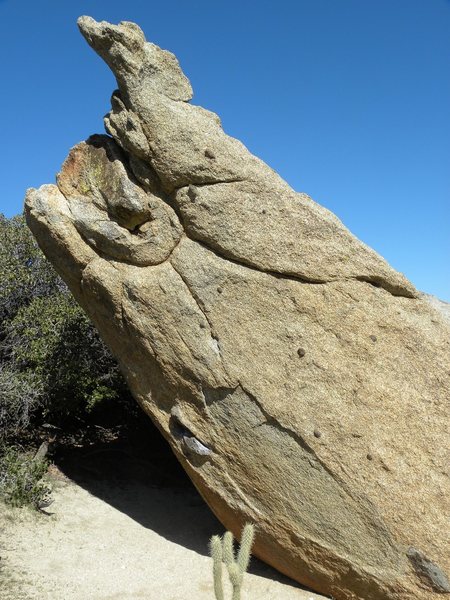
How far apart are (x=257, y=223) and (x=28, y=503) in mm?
4771

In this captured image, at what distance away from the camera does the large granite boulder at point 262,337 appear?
6.10m

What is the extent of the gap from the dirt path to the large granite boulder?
0.71 metres

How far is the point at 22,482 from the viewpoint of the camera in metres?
8.06

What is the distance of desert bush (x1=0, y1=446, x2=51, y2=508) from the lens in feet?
26.2

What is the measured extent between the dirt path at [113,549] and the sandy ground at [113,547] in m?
0.01

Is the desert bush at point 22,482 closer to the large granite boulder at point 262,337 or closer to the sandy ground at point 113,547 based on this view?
the sandy ground at point 113,547

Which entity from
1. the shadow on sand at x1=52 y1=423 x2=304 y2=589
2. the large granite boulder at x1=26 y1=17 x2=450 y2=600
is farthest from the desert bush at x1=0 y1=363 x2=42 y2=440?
the large granite boulder at x1=26 y1=17 x2=450 y2=600

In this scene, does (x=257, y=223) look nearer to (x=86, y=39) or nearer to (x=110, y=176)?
(x=110, y=176)

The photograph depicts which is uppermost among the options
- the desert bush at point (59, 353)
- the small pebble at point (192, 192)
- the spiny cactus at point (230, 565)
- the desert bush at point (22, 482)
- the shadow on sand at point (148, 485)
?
the small pebble at point (192, 192)

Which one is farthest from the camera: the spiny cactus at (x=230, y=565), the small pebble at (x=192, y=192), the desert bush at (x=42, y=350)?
the desert bush at (x=42, y=350)

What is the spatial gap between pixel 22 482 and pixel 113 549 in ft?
5.19

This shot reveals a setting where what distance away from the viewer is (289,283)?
21.4 ft

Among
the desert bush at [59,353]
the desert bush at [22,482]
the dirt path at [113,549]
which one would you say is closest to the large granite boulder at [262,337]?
the dirt path at [113,549]

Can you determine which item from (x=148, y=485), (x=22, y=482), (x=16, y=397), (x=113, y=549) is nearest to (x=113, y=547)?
(x=113, y=549)
